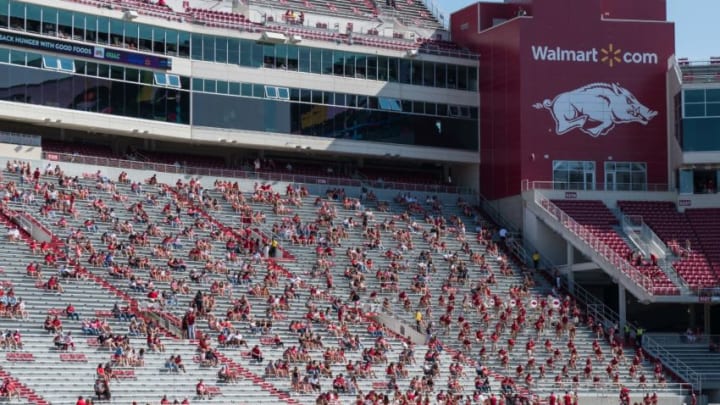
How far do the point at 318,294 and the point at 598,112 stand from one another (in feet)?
64.8

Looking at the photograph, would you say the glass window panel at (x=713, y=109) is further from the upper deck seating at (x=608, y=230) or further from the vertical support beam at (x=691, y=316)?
the vertical support beam at (x=691, y=316)

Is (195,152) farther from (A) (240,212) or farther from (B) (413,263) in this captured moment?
(B) (413,263)

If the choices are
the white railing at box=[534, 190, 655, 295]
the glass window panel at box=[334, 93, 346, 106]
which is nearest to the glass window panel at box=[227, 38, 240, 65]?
the glass window panel at box=[334, 93, 346, 106]

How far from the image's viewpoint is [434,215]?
7156 centimetres

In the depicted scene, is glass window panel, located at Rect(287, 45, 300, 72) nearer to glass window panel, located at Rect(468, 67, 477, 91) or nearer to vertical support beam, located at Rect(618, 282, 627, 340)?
glass window panel, located at Rect(468, 67, 477, 91)

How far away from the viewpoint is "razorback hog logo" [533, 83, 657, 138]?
237ft

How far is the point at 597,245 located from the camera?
66812mm

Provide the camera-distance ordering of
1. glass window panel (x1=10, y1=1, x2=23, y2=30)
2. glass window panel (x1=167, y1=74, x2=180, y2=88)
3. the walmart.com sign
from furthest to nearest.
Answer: the walmart.com sign
glass window panel (x1=167, y1=74, x2=180, y2=88)
glass window panel (x1=10, y1=1, x2=23, y2=30)

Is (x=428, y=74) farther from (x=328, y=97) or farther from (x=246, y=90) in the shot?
(x=246, y=90)

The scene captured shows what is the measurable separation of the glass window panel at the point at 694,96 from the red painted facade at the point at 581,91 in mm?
2429

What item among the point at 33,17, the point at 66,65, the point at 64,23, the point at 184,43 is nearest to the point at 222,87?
the point at 184,43

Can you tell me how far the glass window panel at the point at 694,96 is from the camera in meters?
69.9

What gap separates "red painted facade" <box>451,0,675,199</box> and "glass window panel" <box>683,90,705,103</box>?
95.6 inches

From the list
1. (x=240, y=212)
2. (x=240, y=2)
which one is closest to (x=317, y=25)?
(x=240, y=2)
